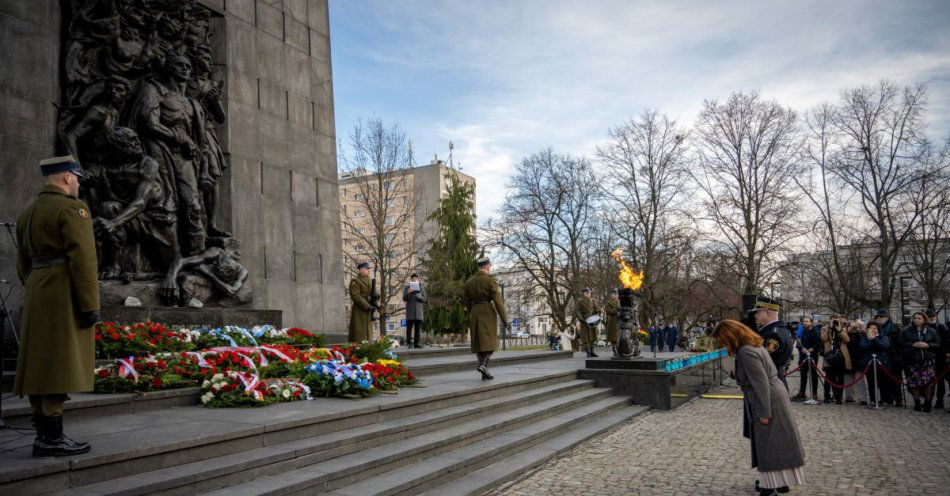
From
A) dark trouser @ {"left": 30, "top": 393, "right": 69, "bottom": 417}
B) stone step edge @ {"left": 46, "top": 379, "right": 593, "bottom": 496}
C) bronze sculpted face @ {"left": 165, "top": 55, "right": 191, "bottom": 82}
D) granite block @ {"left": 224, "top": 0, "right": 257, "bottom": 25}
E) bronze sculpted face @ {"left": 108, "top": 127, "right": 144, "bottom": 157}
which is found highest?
granite block @ {"left": 224, "top": 0, "right": 257, "bottom": 25}

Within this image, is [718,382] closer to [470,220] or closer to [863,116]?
[863,116]

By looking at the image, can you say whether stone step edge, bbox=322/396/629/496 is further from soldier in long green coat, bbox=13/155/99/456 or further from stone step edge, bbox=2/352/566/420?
stone step edge, bbox=2/352/566/420

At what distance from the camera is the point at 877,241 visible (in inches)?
1243

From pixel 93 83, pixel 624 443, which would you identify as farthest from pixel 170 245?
pixel 624 443

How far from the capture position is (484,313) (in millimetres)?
10391

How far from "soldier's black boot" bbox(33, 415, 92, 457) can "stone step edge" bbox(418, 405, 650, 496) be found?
2812 mm

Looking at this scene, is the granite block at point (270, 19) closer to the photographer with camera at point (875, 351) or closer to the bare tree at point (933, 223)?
the photographer with camera at point (875, 351)

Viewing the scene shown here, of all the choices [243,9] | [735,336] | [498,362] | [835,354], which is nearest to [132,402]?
[735,336]

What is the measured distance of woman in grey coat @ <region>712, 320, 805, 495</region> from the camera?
5.87 meters

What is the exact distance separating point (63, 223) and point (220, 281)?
19.4ft

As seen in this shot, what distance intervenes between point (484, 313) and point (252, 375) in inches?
165

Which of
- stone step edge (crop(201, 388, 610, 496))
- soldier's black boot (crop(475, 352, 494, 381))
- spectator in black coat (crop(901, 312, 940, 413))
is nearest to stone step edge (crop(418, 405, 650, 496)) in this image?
stone step edge (crop(201, 388, 610, 496))

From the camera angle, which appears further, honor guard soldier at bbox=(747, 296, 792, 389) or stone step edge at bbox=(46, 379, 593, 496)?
honor guard soldier at bbox=(747, 296, 792, 389)

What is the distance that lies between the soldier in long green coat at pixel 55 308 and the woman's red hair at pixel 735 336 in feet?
18.1
